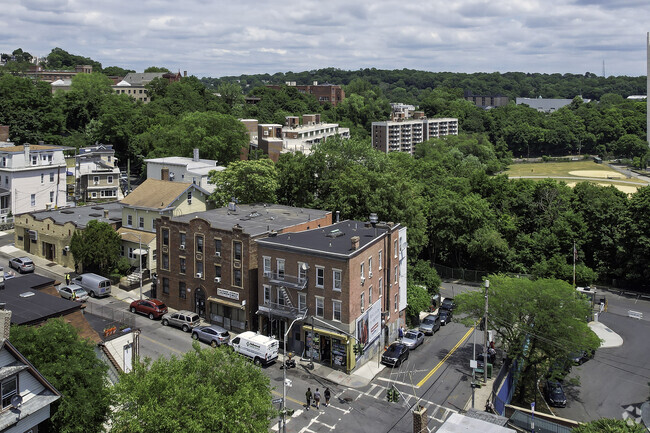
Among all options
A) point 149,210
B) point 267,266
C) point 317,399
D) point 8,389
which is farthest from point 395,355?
point 149,210

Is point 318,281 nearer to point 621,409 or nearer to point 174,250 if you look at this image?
point 174,250

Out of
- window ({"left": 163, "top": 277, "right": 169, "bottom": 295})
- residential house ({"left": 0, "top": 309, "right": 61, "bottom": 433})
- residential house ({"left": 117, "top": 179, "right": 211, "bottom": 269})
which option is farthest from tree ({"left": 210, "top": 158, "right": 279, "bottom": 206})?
residential house ({"left": 0, "top": 309, "right": 61, "bottom": 433})

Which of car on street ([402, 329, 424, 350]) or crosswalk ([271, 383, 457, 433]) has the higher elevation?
car on street ([402, 329, 424, 350])

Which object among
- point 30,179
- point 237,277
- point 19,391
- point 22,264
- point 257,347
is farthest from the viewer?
point 30,179

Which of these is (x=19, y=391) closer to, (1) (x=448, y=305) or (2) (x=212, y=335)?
(2) (x=212, y=335)

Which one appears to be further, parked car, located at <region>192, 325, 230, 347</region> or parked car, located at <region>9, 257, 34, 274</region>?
parked car, located at <region>9, 257, 34, 274</region>

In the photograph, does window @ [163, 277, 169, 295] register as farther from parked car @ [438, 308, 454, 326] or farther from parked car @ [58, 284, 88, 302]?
parked car @ [438, 308, 454, 326]

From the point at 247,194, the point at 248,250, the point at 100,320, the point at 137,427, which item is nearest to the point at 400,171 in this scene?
the point at 247,194
